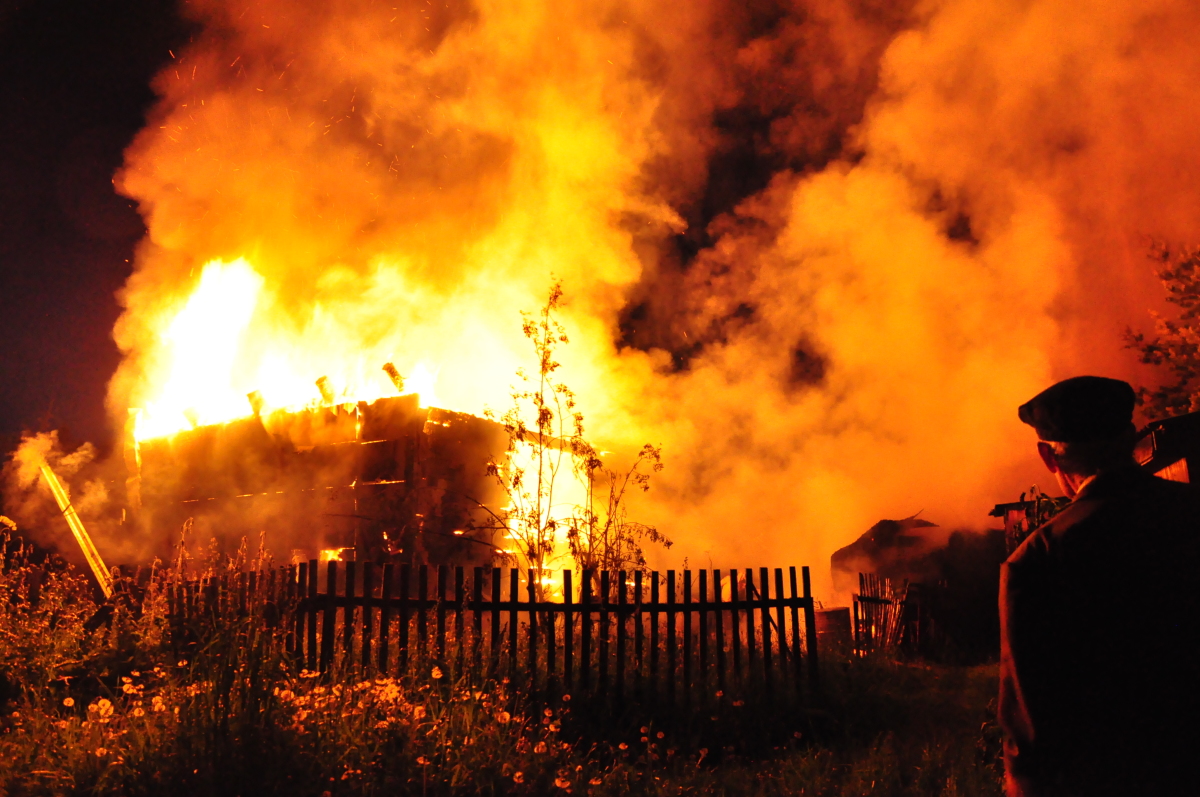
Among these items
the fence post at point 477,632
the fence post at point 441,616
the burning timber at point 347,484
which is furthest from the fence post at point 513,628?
the burning timber at point 347,484

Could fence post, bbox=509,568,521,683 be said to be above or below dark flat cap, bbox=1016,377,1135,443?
below

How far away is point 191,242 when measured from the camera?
17.0 meters

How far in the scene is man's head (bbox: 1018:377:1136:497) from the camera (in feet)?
7.33

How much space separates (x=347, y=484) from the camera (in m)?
11.9

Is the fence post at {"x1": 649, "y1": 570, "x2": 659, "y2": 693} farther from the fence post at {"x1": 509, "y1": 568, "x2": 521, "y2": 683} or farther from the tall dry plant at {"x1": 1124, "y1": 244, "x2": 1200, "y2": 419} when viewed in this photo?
the tall dry plant at {"x1": 1124, "y1": 244, "x2": 1200, "y2": 419}

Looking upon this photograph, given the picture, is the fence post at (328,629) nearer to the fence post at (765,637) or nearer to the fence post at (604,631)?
the fence post at (604,631)

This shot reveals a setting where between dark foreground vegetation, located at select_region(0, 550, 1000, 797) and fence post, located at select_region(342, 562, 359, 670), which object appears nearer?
dark foreground vegetation, located at select_region(0, 550, 1000, 797)

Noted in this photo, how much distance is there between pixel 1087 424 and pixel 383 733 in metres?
4.12

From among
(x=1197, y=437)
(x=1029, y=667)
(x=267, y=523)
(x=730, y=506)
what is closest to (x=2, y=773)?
(x=1029, y=667)

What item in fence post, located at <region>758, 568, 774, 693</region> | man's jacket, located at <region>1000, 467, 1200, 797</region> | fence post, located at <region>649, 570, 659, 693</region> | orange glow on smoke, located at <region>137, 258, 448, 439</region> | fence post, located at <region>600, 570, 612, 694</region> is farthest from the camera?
orange glow on smoke, located at <region>137, 258, 448, 439</region>

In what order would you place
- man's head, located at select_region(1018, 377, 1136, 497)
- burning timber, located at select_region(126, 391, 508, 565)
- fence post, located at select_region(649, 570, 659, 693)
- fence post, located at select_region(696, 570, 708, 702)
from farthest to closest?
burning timber, located at select_region(126, 391, 508, 565) < fence post, located at select_region(696, 570, 708, 702) < fence post, located at select_region(649, 570, 659, 693) < man's head, located at select_region(1018, 377, 1136, 497)

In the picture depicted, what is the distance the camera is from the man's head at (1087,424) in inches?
88.0

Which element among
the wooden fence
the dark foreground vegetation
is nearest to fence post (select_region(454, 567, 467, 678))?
the wooden fence

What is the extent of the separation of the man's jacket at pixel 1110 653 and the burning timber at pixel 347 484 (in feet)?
29.0
